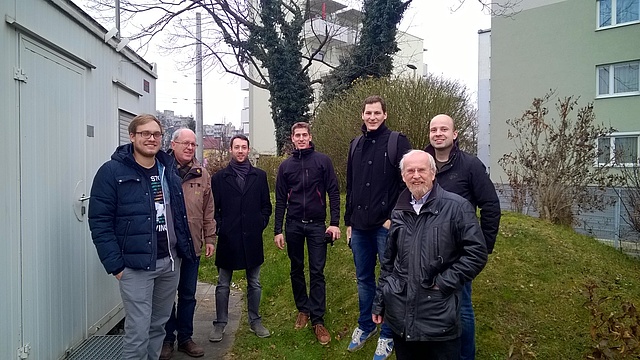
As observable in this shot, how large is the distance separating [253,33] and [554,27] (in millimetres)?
12967

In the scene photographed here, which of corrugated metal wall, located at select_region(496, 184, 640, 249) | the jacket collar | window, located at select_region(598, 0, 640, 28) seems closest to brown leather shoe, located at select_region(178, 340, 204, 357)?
the jacket collar

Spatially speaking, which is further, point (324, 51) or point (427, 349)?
point (324, 51)

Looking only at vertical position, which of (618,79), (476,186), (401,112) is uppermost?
(618,79)

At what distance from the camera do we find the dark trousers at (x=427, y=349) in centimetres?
259

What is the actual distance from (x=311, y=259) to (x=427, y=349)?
185 centimetres

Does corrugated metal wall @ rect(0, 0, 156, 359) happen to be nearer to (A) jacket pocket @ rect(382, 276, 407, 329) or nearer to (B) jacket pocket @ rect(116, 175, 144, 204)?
(B) jacket pocket @ rect(116, 175, 144, 204)

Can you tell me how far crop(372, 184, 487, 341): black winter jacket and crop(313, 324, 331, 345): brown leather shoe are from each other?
182 cm

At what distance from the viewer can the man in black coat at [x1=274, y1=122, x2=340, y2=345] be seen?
14.1 ft

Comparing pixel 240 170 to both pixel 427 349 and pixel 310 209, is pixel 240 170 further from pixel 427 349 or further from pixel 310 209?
pixel 427 349

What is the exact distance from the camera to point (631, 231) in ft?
25.3

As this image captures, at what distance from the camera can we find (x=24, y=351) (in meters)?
3.00

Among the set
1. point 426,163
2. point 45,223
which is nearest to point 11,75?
point 45,223

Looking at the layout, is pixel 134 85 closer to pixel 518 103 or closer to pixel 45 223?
pixel 45 223

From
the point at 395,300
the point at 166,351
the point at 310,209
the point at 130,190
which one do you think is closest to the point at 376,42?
the point at 310,209
